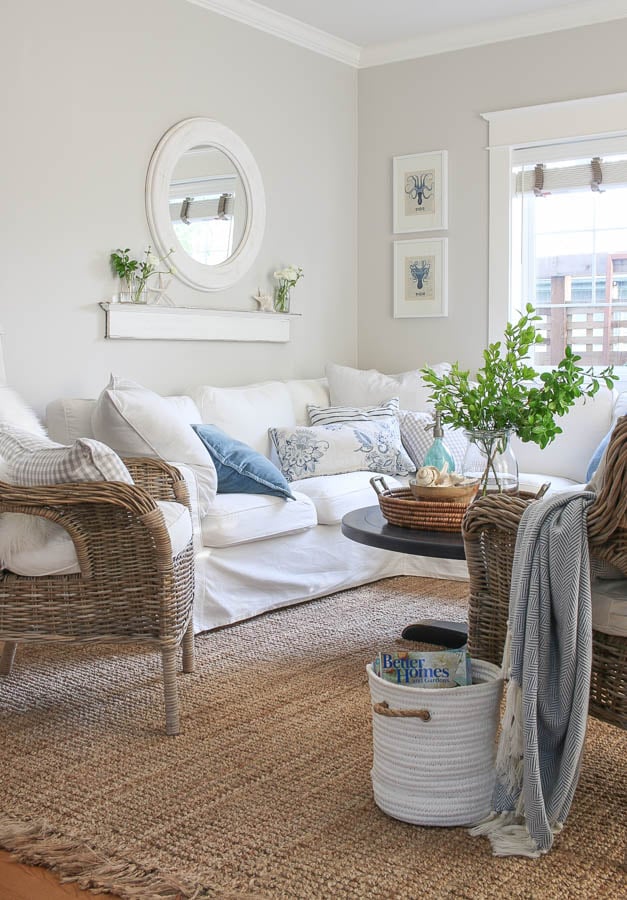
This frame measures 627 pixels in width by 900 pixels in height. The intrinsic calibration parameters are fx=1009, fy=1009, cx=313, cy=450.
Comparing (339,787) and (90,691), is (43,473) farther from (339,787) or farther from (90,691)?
(339,787)

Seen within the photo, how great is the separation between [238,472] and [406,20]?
2.78 m

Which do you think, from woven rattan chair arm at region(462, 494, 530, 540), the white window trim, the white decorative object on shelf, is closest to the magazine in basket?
woven rattan chair arm at region(462, 494, 530, 540)

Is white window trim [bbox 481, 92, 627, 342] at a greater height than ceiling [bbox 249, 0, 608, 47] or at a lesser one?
lesser

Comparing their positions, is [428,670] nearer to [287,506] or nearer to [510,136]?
[287,506]

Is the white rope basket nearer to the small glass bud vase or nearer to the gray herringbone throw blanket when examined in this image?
the gray herringbone throw blanket

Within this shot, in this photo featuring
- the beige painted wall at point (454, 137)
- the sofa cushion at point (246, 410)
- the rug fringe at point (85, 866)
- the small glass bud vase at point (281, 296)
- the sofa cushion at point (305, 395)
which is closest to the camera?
the rug fringe at point (85, 866)

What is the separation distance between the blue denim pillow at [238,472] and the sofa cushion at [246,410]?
55cm

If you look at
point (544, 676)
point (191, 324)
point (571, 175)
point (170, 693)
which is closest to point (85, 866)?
point (170, 693)

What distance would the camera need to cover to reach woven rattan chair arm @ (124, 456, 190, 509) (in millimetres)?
3209

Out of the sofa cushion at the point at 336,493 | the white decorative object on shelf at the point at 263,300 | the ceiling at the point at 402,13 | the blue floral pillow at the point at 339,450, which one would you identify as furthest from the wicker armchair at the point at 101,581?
the ceiling at the point at 402,13

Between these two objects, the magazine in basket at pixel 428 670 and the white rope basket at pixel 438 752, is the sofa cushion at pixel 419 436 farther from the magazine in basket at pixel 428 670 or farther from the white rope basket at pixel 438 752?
the white rope basket at pixel 438 752

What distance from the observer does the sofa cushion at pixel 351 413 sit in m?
4.79

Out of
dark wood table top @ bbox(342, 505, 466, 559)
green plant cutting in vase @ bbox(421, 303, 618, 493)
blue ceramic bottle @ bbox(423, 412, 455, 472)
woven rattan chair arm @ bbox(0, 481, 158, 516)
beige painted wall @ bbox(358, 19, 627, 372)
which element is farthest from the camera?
beige painted wall @ bbox(358, 19, 627, 372)

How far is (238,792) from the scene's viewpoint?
233 centimetres
